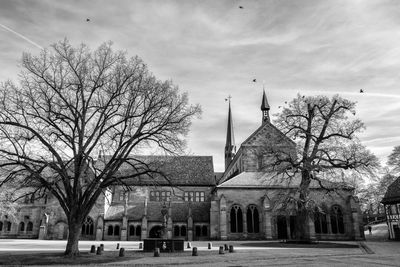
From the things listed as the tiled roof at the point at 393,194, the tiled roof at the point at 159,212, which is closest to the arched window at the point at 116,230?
the tiled roof at the point at 159,212

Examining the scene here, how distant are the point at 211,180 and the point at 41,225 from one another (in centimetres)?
2432

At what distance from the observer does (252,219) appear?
40625 millimetres

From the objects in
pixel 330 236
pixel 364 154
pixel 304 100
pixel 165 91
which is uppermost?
pixel 304 100

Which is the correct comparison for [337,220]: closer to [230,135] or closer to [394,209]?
[394,209]

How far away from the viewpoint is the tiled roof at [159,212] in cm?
4262

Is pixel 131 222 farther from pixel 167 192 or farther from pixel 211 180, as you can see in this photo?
pixel 211 180

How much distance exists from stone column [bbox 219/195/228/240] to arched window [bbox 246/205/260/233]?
3220 mm

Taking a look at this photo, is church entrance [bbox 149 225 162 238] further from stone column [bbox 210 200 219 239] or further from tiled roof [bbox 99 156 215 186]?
stone column [bbox 210 200 219 239]

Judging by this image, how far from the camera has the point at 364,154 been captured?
2850cm

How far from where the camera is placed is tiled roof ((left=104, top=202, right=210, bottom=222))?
4262 cm

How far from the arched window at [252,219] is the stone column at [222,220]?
10.6 feet

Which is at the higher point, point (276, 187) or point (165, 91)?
point (165, 91)

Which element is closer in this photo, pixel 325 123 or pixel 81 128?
pixel 81 128

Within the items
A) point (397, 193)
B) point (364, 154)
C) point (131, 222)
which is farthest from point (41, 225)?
point (397, 193)
